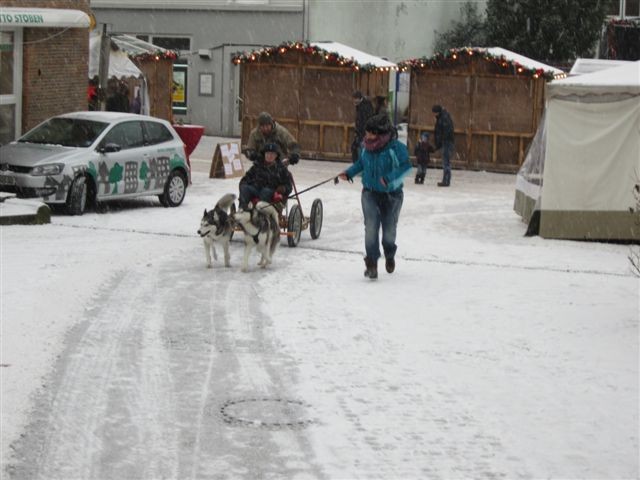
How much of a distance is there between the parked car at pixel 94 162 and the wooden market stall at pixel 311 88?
1177cm

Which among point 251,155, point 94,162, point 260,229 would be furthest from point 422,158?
point 260,229

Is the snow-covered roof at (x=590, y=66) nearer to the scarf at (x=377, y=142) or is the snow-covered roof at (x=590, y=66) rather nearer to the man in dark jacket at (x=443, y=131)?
the man in dark jacket at (x=443, y=131)

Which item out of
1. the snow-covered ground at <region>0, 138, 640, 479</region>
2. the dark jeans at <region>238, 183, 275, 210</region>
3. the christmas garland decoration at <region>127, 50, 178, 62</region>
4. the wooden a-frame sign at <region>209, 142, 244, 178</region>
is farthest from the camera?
the christmas garland decoration at <region>127, 50, 178, 62</region>

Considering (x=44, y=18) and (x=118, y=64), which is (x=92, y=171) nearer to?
(x=44, y=18)

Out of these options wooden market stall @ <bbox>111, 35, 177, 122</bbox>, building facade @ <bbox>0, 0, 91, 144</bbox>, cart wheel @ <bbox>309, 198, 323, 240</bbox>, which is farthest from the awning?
wooden market stall @ <bbox>111, 35, 177, 122</bbox>

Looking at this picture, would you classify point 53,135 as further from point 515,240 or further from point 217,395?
Result: point 217,395

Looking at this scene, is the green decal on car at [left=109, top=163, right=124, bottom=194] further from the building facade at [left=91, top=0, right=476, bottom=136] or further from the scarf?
the building facade at [left=91, top=0, right=476, bottom=136]

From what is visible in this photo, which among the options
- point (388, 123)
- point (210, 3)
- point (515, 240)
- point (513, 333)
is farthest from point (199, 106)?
point (513, 333)

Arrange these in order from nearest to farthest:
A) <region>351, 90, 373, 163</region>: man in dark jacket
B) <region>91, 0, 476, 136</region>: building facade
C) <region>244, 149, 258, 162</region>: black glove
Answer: <region>244, 149, 258, 162</region>: black glove < <region>351, 90, 373, 163</region>: man in dark jacket < <region>91, 0, 476, 136</region>: building facade

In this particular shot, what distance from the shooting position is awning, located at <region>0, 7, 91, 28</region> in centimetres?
2400

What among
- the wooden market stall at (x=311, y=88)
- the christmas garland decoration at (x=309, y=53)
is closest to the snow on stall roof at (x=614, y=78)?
the christmas garland decoration at (x=309, y=53)

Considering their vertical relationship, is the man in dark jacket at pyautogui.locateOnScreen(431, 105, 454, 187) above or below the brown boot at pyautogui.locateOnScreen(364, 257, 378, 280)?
above

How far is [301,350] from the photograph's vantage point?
11484 millimetres

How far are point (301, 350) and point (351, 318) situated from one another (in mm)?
1614
